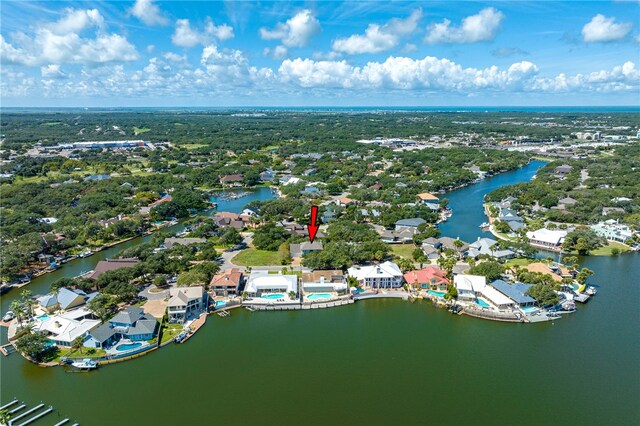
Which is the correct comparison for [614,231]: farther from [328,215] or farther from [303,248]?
[303,248]

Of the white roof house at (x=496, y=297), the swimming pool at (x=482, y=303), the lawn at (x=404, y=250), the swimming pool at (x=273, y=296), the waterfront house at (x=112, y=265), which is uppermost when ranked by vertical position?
the waterfront house at (x=112, y=265)

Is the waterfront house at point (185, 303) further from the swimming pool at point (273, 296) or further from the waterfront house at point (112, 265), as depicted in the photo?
the waterfront house at point (112, 265)

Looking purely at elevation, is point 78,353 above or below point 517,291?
below

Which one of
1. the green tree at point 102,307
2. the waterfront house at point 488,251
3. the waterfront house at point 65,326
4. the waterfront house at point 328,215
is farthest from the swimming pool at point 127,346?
the waterfront house at point 328,215

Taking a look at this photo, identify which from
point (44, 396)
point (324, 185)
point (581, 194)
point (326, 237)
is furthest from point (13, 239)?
point (581, 194)

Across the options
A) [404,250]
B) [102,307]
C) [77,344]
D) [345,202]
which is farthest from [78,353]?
[345,202]

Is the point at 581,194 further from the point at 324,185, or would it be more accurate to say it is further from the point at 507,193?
the point at 324,185
